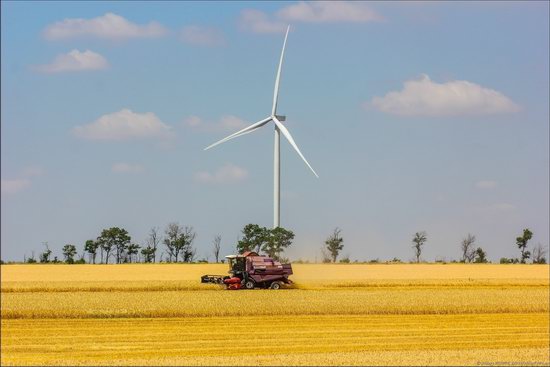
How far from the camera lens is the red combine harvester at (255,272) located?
60.1 meters

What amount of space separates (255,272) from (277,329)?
24.4 metres

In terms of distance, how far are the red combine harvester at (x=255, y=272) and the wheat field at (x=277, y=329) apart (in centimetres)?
341

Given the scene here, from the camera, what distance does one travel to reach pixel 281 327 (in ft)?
120

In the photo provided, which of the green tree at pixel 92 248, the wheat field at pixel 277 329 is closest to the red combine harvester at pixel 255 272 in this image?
the wheat field at pixel 277 329

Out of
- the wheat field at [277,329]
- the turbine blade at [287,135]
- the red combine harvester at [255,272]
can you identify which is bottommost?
the wheat field at [277,329]

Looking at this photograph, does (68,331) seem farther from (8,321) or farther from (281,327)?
(281,327)

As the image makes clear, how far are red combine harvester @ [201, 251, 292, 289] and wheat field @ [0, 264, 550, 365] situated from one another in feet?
11.2

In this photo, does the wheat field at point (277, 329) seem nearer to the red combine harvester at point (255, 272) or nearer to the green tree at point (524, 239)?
the red combine harvester at point (255, 272)

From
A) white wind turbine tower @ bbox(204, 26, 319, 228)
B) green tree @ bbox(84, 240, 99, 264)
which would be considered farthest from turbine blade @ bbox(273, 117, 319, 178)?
green tree @ bbox(84, 240, 99, 264)

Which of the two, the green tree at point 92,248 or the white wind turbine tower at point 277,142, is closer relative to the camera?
the white wind turbine tower at point 277,142

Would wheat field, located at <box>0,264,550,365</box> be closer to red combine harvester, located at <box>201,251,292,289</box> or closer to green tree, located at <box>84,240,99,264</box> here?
red combine harvester, located at <box>201,251,292,289</box>

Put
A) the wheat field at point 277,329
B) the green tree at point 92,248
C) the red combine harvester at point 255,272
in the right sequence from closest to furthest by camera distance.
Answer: the wheat field at point 277,329 → the red combine harvester at point 255,272 → the green tree at point 92,248

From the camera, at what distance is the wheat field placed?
28.2 meters

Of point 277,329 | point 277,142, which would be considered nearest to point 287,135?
point 277,142
